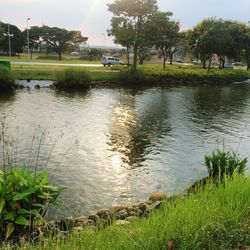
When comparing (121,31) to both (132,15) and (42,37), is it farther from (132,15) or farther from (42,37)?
(42,37)

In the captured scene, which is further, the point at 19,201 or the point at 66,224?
the point at 66,224

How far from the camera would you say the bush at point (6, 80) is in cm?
3822

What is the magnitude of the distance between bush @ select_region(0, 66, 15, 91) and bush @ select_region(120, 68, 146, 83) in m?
15.1

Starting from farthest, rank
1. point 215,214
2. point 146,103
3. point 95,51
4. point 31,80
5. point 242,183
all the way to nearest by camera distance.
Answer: point 95,51 → point 31,80 → point 146,103 → point 242,183 → point 215,214

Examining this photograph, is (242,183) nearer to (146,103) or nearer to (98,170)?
(98,170)

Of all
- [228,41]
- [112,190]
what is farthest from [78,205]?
[228,41]

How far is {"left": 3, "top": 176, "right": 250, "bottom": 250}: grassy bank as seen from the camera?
5.38 m

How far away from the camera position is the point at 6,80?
126ft

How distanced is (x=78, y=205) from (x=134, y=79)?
3903cm

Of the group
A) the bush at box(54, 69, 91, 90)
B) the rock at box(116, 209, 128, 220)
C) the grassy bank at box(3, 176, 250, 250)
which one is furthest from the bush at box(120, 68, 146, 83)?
the grassy bank at box(3, 176, 250, 250)

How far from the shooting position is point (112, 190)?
13.3m

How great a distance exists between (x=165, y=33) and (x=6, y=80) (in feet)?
112

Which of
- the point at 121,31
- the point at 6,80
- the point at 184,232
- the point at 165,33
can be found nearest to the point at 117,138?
the point at 184,232

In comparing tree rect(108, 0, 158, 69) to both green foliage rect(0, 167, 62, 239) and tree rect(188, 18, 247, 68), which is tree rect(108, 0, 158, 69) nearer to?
tree rect(188, 18, 247, 68)
